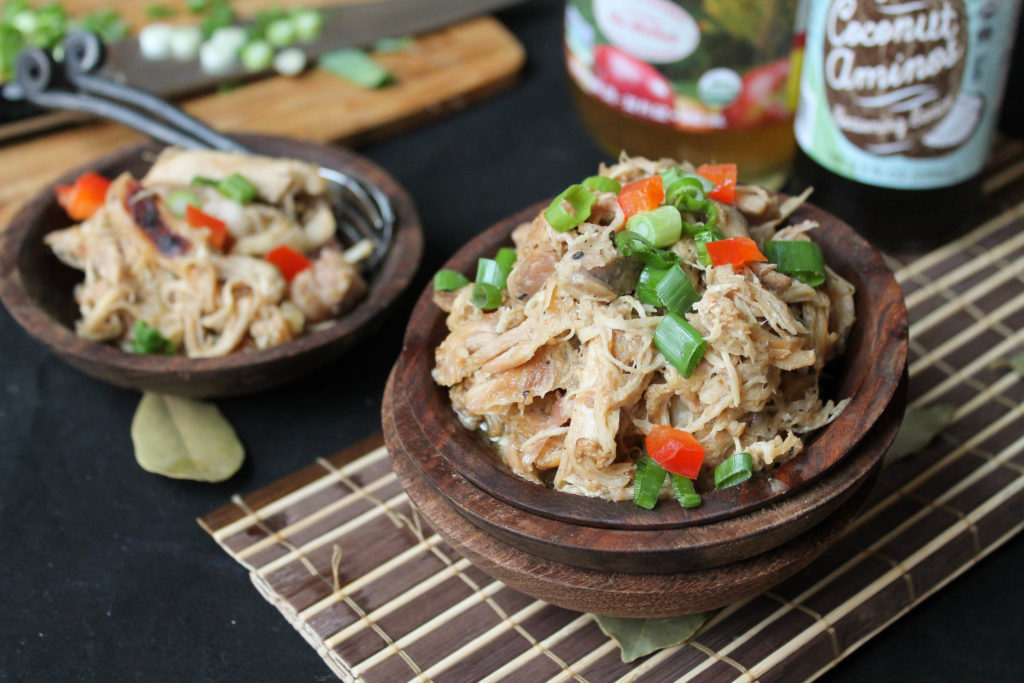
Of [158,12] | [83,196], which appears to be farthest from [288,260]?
[158,12]

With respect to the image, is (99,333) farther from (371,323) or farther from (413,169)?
(413,169)

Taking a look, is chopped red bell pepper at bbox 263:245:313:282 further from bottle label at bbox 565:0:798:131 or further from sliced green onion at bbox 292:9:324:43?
sliced green onion at bbox 292:9:324:43

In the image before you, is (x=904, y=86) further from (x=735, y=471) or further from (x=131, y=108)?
(x=131, y=108)

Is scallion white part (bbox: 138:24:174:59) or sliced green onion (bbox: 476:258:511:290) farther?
scallion white part (bbox: 138:24:174:59)

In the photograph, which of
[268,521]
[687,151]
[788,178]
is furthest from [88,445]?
[788,178]

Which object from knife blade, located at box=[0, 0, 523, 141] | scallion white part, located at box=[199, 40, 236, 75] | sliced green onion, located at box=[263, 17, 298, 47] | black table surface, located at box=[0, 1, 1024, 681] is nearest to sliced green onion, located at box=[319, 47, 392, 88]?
knife blade, located at box=[0, 0, 523, 141]

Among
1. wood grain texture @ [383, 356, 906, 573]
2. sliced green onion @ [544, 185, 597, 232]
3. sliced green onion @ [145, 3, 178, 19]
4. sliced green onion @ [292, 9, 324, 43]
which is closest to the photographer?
wood grain texture @ [383, 356, 906, 573]

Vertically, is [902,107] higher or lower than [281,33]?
higher
